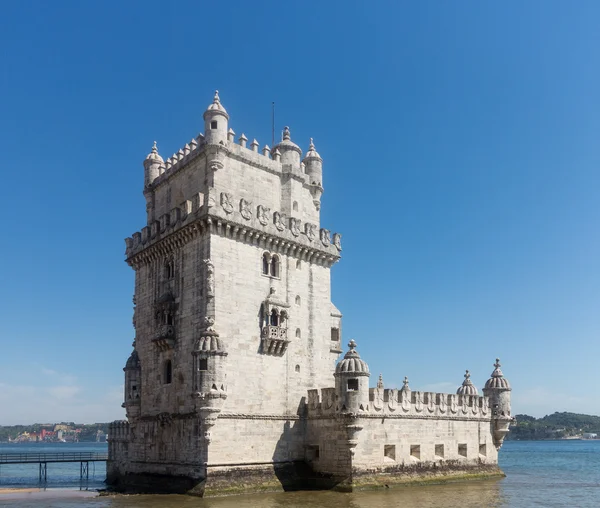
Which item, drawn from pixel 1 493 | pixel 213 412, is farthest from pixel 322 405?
pixel 1 493

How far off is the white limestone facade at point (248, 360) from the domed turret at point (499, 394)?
336 cm

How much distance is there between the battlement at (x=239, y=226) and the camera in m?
36.4

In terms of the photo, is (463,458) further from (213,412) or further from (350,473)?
(213,412)

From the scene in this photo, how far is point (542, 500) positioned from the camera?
117ft

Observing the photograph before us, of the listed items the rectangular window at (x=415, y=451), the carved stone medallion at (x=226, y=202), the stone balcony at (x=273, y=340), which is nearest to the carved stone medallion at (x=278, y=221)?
the carved stone medallion at (x=226, y=202)

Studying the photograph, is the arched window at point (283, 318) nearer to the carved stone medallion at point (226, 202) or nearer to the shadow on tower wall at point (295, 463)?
the shadow on tower wall at point (295, 463)

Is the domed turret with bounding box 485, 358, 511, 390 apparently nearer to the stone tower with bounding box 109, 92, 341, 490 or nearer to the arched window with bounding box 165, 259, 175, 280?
the stone tower with bounding box 109, 92, 341, 490

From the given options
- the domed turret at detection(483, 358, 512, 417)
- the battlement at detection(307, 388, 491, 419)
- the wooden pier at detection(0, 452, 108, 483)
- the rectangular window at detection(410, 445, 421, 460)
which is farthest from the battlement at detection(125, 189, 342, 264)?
the wooden pier at detection(0, 452, 108, 483)

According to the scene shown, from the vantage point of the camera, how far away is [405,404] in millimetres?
38844

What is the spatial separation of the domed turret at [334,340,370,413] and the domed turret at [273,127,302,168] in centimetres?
1352

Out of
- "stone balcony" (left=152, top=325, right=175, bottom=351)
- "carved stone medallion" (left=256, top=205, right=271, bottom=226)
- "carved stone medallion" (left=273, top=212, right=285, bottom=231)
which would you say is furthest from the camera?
"carved stone medallion" (left=273, top=212, right=285, bottom=231)

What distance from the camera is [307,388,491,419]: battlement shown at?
36812 millimetres

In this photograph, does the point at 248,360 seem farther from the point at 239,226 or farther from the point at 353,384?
the point at 239,226

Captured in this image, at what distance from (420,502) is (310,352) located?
36.5 ft
